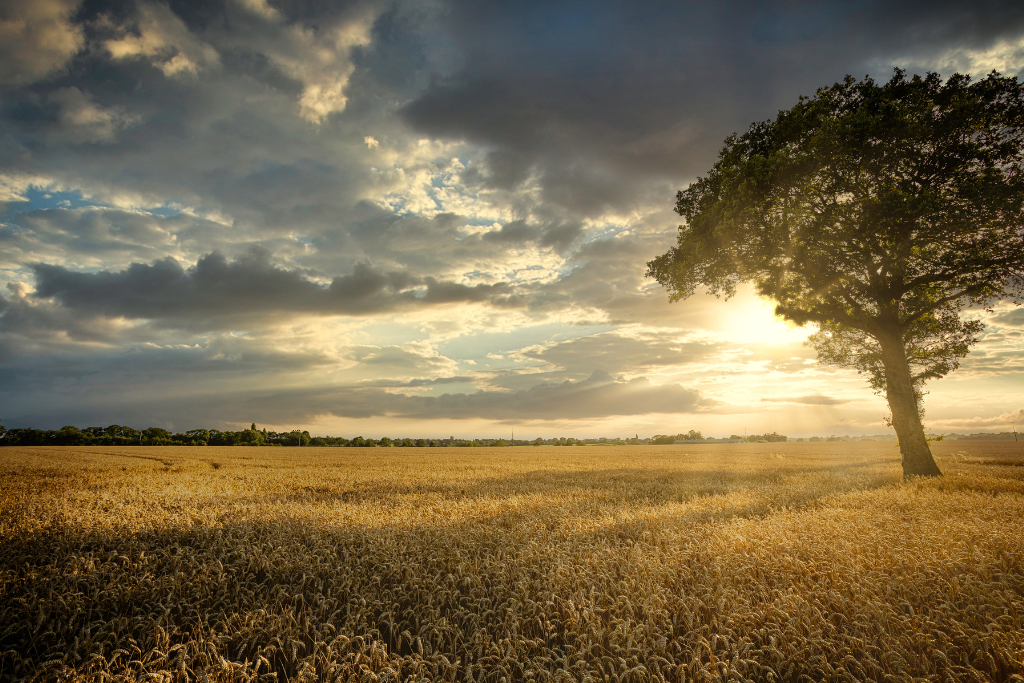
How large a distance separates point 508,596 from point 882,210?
18.0 metres

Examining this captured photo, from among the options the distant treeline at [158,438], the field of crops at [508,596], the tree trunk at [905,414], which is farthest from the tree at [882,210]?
the distant treeline at [158,438]

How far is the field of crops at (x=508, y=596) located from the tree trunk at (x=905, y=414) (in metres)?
8.84

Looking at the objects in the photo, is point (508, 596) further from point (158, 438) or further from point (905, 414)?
point (158, 438)

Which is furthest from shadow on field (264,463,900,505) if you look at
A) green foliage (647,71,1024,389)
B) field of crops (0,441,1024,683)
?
green foliage (647,71,1024,389)

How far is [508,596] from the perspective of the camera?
488 cm

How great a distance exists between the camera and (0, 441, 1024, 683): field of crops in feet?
11.9

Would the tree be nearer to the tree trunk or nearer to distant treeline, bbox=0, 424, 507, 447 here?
the tree trunk

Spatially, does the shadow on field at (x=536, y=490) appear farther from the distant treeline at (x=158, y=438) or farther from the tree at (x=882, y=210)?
the distant treeline at (x=158, y=438)

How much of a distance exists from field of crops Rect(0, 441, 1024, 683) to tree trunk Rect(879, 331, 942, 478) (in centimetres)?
884

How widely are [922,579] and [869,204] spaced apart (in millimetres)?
15054

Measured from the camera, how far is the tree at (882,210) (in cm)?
1510

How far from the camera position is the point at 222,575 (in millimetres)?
5250

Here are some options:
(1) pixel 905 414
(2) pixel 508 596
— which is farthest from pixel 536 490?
(1) pixel 905 414

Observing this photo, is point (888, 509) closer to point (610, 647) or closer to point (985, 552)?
point (985, 552)
